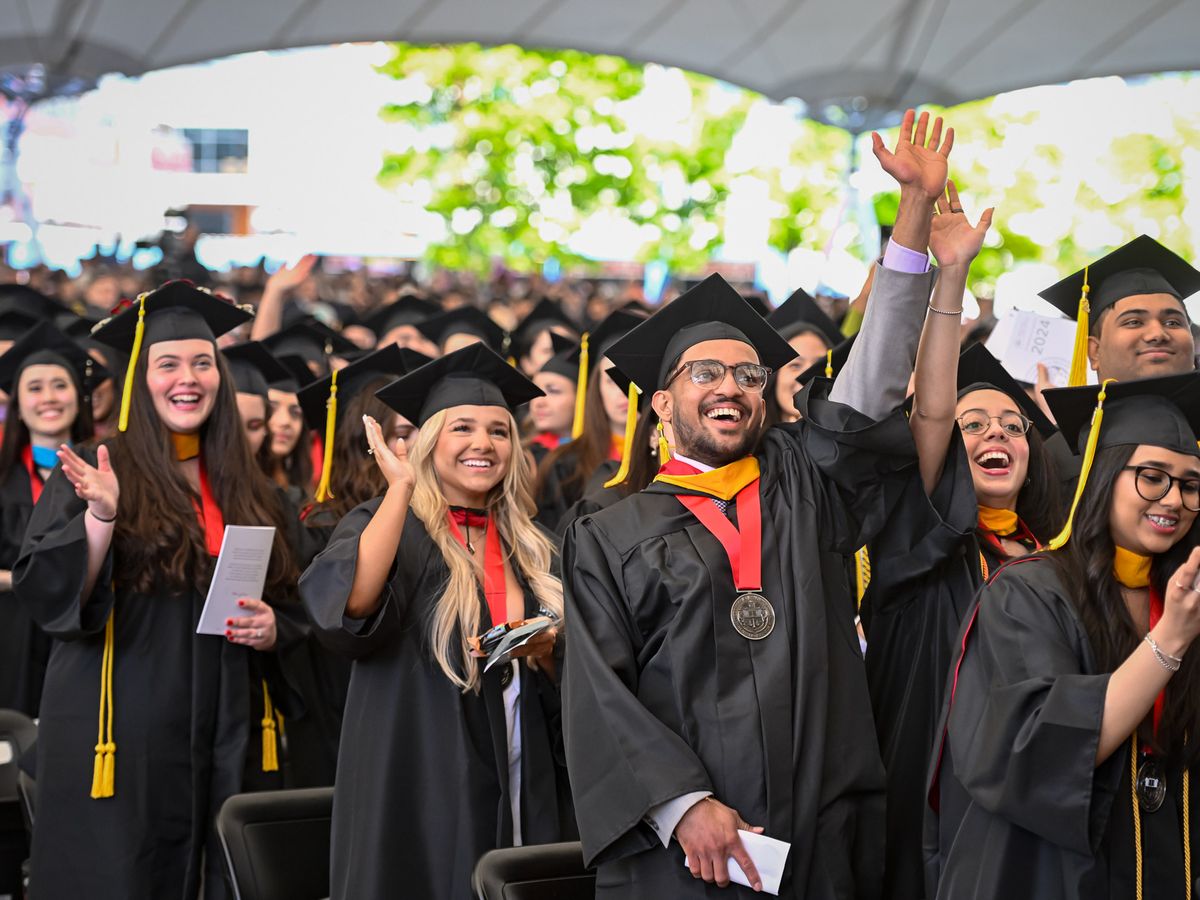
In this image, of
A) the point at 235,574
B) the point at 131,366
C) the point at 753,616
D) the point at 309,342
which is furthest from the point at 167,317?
the point at 309,342

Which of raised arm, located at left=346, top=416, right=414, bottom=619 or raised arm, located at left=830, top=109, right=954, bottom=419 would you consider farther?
raised arm, located at left=346, top=416, right=414, bottom=619

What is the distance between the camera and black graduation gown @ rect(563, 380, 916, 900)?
3.44 meters

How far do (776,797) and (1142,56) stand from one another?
11.0 metres

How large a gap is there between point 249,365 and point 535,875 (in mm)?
3916

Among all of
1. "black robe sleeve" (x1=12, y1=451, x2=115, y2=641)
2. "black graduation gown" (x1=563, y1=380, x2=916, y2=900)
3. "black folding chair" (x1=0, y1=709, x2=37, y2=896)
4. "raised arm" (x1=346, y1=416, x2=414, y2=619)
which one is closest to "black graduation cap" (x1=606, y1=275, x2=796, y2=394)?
"black graduation gown" (x1=563, y1=380, x2=916, y2=900)

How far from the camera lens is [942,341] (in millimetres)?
3678

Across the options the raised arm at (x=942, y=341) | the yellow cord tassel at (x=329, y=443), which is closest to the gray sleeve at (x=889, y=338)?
the raised arm at (x=942, y=341)

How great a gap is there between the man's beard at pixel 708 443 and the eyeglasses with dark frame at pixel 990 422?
1.02 metres

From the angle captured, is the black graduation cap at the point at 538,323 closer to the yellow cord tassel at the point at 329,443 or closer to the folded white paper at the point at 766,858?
the yellow cord tassel at the point at 329,443

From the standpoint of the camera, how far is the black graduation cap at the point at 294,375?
24.6ft

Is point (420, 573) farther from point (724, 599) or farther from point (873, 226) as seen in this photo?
point (873, 226)

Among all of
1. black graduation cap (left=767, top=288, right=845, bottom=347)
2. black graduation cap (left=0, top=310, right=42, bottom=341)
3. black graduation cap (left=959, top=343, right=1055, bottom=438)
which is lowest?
black graduation cap (left=959, top=343, right=1055, bottom=438)

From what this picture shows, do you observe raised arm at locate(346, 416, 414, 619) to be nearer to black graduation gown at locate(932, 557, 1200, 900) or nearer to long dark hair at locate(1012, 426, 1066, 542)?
black graduation gown at locate(932, 557, 1200, 900)

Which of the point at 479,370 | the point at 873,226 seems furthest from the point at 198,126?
the point at 479,370
